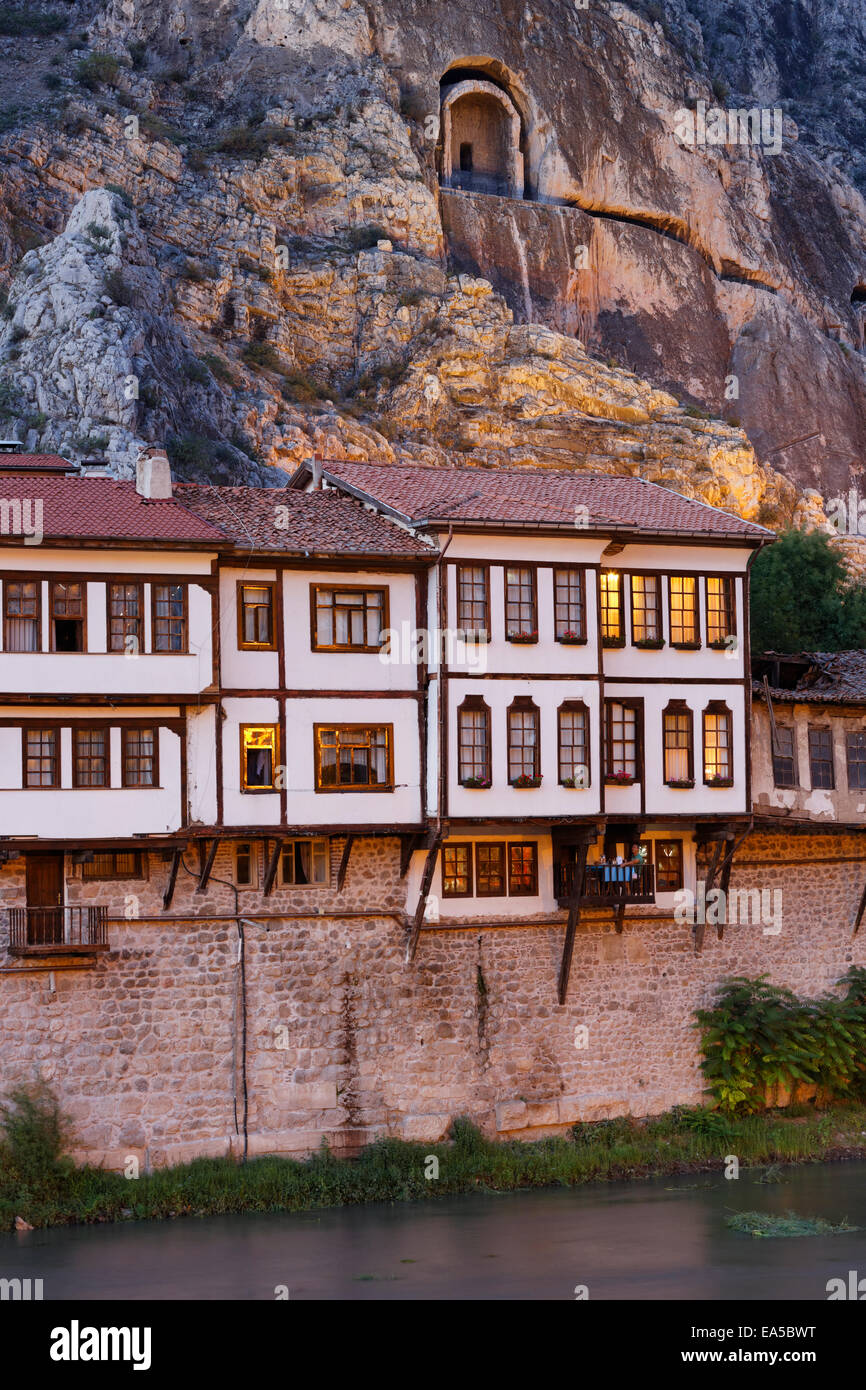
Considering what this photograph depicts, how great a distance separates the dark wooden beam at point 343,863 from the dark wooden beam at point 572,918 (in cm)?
494

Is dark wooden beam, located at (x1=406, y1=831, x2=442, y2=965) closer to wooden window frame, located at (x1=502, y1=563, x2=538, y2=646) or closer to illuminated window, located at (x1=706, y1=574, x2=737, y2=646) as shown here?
wooden window frame, located at (x1=502, y1=563, x2=538, y2=646)

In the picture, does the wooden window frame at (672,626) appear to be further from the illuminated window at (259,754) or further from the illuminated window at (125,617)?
the illuminated window at (125,617)

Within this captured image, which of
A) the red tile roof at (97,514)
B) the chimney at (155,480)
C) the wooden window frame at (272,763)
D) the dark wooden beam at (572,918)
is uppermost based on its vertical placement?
the chimney at (155,480)

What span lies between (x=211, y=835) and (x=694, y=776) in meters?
11.1

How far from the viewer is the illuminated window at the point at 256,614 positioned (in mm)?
35344

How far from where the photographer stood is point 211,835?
34.0 m

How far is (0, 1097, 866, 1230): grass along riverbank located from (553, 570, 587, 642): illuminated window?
34.6 feet

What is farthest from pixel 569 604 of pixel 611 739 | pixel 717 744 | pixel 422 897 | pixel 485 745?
pixel 422 897

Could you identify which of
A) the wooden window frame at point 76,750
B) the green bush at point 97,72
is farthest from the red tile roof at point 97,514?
the green bush at point 97,72

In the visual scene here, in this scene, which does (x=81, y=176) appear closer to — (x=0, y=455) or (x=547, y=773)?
(x=0, y=455)

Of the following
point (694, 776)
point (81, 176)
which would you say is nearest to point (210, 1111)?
point (694, 776)

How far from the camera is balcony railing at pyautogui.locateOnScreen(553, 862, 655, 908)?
37594 mm
